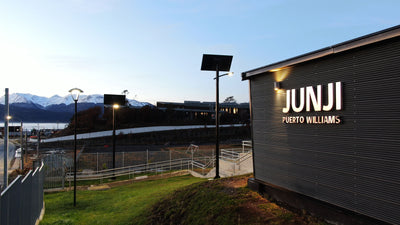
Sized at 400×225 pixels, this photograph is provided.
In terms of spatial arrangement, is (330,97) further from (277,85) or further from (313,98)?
(277,85)

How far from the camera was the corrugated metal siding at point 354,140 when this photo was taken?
584 cm

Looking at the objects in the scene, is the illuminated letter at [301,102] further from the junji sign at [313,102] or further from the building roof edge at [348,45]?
the building roof edge at [348,45]

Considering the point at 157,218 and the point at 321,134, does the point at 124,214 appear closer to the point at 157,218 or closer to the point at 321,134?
the point at 157,218

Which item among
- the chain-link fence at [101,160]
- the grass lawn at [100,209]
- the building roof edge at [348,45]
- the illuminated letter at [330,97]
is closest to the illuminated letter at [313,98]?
the illuminated letter at [330,97]

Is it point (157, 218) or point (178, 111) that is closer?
point (157, 218)

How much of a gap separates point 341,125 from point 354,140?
523 mm

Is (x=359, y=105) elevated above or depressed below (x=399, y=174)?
above

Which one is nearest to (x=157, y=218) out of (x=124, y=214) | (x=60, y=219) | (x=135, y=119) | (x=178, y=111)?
(x=124, y=214)

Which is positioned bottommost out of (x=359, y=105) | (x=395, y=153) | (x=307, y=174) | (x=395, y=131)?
(x=307, y=174)

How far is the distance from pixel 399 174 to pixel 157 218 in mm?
7853

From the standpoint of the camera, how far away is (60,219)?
10867 mm

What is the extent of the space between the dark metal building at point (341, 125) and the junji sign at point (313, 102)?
0.03 metres

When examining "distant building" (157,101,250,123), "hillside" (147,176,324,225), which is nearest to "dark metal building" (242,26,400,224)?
"hillside" (147,176,324,225)

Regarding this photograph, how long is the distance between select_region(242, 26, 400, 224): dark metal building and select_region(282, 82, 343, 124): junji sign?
26 mm
